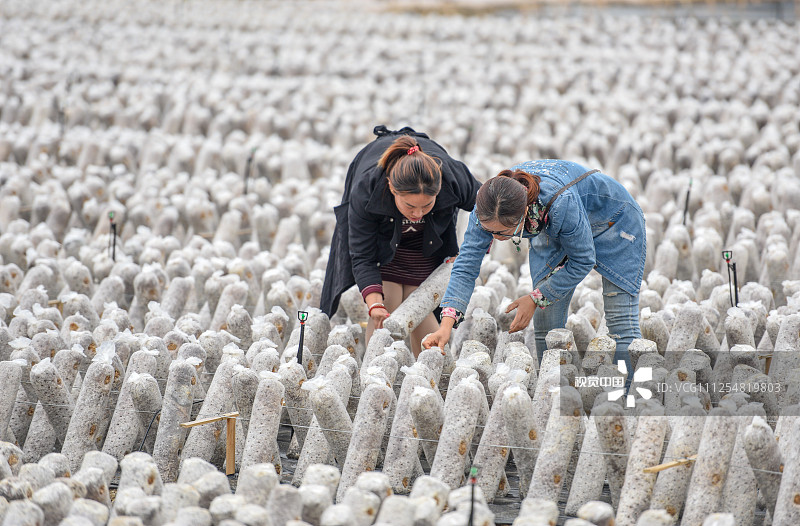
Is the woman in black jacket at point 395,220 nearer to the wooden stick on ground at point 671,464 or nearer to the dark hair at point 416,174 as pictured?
the dark hair at point 416,174

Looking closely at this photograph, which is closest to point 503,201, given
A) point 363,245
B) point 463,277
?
point 463,277

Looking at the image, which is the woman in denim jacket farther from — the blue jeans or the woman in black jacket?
the woman in black jacket

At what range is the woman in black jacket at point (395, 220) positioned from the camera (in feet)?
9.52

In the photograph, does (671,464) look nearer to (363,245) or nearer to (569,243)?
(569,243)

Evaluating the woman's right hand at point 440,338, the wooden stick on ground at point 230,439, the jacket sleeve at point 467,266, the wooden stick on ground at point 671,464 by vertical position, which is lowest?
the wooden stick on ground at point 230,439

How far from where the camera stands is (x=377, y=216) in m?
3.12

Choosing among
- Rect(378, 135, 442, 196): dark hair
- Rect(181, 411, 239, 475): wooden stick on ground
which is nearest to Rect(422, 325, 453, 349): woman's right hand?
Rect(378, 135, 442, 196): dark hair

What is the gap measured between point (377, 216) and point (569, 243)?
71cm

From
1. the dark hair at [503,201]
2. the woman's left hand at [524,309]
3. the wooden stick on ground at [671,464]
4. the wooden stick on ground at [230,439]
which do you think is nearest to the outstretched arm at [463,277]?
the woman's left hand at [524,309]

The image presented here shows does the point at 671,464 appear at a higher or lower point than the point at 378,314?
lower

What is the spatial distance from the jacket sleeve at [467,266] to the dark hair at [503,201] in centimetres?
30

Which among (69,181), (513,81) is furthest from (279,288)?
(513,81)

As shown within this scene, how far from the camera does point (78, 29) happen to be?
1125cm

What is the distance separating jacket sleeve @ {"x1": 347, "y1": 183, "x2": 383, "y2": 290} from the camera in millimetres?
3113
